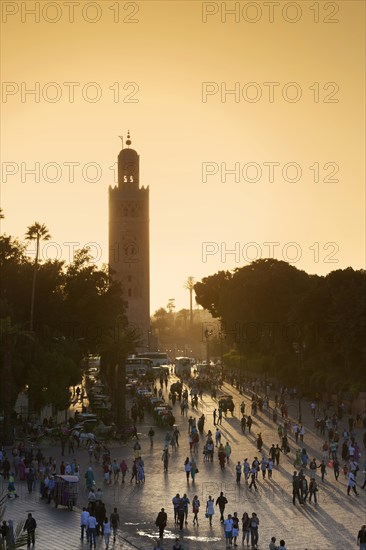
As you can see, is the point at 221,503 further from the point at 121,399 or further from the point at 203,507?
the point at 121,399

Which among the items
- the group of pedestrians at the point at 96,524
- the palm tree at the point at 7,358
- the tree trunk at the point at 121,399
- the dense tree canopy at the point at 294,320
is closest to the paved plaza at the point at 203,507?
the group of pedestrians at the point at 96,524

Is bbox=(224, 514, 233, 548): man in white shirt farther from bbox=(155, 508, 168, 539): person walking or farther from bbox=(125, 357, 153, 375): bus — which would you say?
bbox=(125, 357, 153, 375): bus

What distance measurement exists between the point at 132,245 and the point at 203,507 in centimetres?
9068

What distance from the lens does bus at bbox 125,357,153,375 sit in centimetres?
9168

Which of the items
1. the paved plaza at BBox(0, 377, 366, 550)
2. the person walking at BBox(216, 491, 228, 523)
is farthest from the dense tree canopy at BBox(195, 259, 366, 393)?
the person walking at BBox(216, 491, 228, 523)

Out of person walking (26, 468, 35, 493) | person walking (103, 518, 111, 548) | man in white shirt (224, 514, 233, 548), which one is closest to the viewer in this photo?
person walking (103, 518, 111, 548)

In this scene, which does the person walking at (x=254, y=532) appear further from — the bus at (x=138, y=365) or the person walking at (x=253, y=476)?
the bus at (x=138, y=365)

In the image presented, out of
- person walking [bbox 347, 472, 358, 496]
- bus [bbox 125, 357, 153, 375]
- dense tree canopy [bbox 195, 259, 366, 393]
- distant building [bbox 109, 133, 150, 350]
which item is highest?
distant building [bbox 109, 133, 150, 350]

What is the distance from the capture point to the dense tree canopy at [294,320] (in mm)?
63781

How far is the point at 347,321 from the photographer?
6309 centimetres

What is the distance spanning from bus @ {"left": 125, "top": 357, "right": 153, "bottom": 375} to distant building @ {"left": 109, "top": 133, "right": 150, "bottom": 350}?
21229mm

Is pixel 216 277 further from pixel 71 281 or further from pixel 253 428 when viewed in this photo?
pixel 253 428

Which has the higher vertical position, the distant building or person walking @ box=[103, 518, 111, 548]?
the distant building

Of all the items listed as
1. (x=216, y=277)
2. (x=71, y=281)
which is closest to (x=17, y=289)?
(x=71, y=281)
